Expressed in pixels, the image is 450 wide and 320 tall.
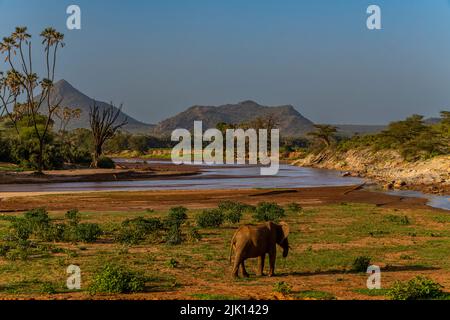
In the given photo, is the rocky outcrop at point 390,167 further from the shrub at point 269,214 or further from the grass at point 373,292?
the grass at point 373,292

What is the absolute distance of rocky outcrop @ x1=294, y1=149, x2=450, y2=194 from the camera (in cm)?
5241

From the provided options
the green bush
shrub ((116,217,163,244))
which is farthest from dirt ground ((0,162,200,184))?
shrub ((116,217,163,244))

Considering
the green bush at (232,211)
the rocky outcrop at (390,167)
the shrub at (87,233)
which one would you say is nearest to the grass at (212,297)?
the shrub at (87,233)

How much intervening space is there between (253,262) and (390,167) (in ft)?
203

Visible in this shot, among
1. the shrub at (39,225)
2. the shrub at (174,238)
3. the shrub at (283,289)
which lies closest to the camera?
the shrub at (283,289)

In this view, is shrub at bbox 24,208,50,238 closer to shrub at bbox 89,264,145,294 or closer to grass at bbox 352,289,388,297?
shrub at bbox 89,264,145,294

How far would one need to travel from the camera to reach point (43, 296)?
12.0 m

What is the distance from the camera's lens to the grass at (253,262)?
12.7 metres

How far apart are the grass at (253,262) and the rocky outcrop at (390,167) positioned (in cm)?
2676

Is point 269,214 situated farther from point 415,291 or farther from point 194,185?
point 194,185
